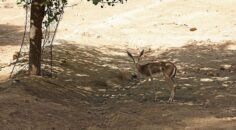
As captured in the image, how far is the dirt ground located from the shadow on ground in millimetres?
21

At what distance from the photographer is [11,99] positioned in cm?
1123

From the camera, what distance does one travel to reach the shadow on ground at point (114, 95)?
34.5 ft

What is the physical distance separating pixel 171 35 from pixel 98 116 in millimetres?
14687

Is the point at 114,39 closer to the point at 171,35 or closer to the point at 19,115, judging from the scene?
the point at 171,35

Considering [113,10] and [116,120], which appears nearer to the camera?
[116,120]

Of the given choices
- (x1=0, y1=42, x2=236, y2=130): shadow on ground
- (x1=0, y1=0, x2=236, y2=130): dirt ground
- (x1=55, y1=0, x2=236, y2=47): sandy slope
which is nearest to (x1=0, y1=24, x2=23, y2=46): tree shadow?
(x1=0, y1=0, x2=236, y2=130): dirt ground

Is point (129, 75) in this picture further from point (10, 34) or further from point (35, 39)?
point (10, 34)

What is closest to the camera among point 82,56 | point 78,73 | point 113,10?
point 78,73

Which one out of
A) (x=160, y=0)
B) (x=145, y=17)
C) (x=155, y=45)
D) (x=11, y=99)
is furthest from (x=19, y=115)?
(x=160, y=0)

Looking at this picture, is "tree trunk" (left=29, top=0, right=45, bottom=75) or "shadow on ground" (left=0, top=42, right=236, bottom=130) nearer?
"shadow on ground" (left=0, top=42, right=236, bottom=130)

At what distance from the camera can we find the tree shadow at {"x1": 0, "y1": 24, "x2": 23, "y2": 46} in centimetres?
2598

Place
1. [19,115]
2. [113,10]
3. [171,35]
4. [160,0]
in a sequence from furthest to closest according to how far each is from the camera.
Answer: [113,10] → [160,0] → [171,35] → [19,115]

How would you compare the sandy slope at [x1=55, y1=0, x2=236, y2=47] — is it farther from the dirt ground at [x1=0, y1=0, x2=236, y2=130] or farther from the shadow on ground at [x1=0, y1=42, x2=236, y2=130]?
the shadow on ground at [x1=0, y1=42, x2=236, y2=130]

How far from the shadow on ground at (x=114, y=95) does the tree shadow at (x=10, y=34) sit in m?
5.78
